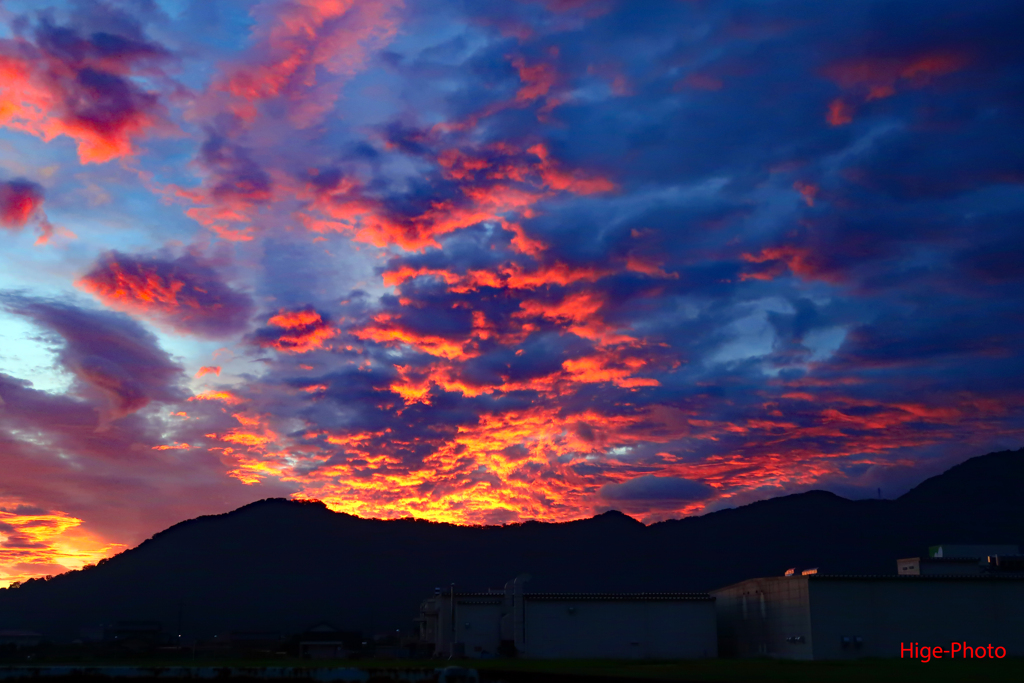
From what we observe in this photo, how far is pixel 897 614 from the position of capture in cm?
7188

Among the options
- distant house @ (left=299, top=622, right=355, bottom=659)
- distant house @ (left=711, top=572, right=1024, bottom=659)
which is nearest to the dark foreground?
distant house @ (left=711, top=572, right=1024, bottom=659)

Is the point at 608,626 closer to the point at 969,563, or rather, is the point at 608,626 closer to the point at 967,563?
the point at 967,563

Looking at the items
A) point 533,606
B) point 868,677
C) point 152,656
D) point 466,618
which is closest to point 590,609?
point 533,606

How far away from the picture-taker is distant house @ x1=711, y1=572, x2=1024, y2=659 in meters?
70.5

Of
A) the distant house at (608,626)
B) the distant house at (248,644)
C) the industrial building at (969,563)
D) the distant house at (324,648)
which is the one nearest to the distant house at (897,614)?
the distant house at (608,626)

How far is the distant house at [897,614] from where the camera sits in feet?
231

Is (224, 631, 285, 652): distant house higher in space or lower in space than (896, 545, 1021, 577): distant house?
lower

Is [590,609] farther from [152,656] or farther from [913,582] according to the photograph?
[152,656]

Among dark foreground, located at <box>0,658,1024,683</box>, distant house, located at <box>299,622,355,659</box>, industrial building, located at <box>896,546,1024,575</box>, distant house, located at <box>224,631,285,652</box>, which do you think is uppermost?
industrial building, located at <box>896,546,1024,575</box>

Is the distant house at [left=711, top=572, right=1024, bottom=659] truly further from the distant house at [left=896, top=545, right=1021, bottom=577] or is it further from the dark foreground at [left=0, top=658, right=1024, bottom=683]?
the distant house at [left=896, top=545, right=1021, bottom=577]

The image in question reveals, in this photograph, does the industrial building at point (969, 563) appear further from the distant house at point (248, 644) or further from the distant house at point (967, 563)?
the distant house at point (248, 644)

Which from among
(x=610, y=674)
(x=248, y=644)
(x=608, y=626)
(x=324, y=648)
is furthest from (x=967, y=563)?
(x=248, y=644)

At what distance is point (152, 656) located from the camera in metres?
116

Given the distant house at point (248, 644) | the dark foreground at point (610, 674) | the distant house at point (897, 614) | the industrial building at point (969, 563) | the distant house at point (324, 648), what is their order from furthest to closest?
the distant house at point (248, 644) → the distant house at point (324, 648) → the industrial building at point (969, 563) → the distant house at point (897, 614) → the dark foreground at point (610, 674)
